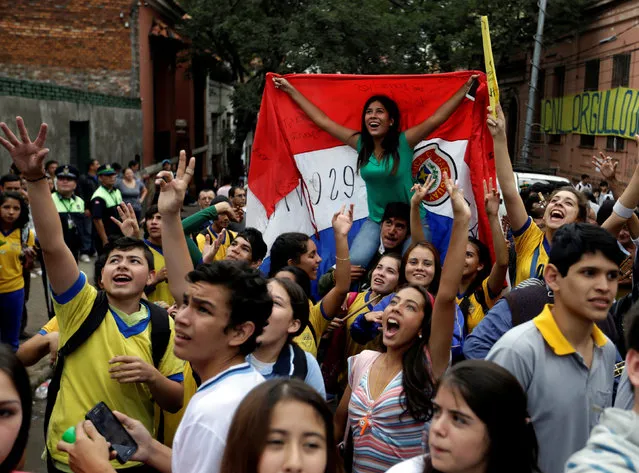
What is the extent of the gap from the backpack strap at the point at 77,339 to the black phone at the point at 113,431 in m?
0.72

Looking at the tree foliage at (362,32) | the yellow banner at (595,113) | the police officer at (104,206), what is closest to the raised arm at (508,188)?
the police officer at (104,206)

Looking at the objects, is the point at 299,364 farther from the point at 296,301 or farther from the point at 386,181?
the point at 386,181

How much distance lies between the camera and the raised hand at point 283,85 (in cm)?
714

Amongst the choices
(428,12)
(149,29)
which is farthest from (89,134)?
(428,12)

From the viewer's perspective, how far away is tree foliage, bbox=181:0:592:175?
20609 mm

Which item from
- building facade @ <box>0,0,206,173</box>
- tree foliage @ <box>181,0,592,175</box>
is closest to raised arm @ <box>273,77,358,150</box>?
tree foliage @ <box>181,0,592,175</box>

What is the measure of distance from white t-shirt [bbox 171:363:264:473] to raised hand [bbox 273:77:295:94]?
187 inches

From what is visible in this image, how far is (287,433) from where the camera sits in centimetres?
235

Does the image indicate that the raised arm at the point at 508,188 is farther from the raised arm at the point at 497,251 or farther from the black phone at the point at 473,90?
the black phone at the point at 473,90

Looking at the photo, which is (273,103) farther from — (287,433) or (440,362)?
(287,433)

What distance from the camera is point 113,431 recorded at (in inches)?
117

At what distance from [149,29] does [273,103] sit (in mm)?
19815

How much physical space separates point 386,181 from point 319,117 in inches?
39.7

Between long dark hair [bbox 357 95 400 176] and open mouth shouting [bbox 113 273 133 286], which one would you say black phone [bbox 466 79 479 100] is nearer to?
long dark hair [bbox 357 95 400 176]
